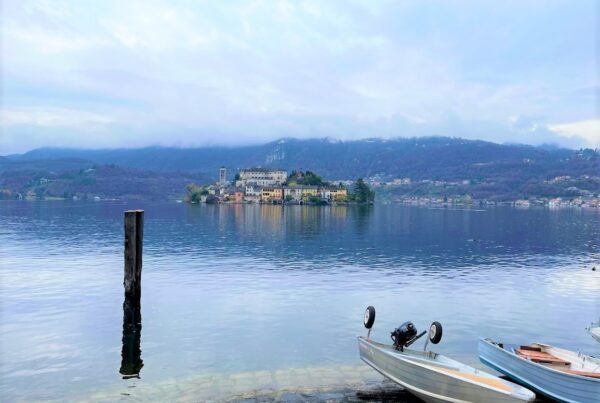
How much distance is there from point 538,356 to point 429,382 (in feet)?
19.9

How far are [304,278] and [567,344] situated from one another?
2455cm

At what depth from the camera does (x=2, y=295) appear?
1610 inches

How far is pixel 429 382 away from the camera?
62.0ft

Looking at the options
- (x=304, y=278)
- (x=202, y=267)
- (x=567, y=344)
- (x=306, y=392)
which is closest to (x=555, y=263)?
(x=304, y=278)

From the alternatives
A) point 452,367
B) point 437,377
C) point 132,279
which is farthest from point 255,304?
point 437,377

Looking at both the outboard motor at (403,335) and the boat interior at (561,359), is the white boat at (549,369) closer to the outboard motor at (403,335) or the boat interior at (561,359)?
the boat interior at (561,359)

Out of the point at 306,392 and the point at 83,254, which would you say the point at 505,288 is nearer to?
the point at 306,392

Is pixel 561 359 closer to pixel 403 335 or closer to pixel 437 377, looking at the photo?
pixel 403 335

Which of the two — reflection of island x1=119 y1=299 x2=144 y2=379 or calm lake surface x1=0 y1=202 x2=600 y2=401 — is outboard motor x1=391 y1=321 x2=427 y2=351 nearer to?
calm lake surface x1=0 y1=202 x2=600 y2=401

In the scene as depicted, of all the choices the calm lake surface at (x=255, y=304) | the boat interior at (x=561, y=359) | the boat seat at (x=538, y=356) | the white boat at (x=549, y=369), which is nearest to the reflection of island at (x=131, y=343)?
the calm lake surface at (x=255, y=304)

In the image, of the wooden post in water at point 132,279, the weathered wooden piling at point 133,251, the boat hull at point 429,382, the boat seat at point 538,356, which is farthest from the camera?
the weathered wooden piling at point 133,251

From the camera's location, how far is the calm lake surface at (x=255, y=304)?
2623 centimetres

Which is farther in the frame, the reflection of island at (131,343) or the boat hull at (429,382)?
the reflection of island at (131,343)

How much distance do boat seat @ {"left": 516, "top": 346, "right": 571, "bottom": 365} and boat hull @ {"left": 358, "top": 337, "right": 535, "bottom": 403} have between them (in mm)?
4392
